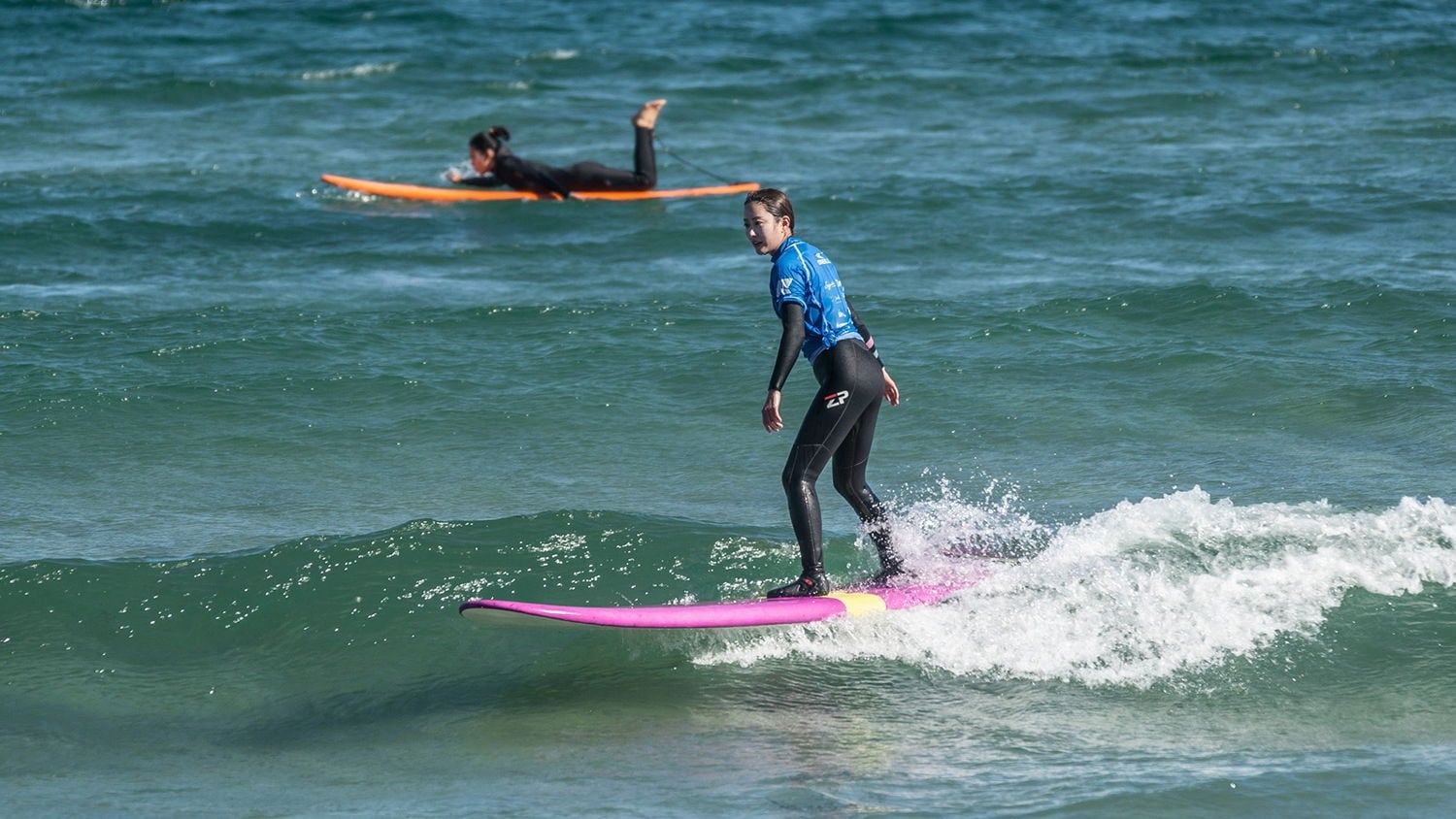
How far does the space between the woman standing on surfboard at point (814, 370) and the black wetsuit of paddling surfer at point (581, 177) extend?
10.7 meters

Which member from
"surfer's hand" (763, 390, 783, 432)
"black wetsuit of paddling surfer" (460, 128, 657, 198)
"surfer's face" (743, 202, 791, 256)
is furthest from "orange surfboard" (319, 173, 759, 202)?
"surfer's hand" (763, 390, 783, 432)

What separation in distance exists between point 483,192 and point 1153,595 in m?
11.8

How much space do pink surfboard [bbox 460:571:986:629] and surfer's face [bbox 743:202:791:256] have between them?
1490mm

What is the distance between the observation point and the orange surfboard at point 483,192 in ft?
57.4

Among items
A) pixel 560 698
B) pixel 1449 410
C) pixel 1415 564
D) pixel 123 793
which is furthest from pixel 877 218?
pixel 123 793

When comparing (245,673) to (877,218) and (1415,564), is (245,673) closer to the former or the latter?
(1415,564)

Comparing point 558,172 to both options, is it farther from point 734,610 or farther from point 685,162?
point 734,610

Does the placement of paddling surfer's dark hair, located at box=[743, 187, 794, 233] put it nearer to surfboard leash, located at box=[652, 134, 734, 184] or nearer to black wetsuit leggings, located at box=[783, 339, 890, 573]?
black wetsuit leggings, located at box=[783, 339, 890, 573]

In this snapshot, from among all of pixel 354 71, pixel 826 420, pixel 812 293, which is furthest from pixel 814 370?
pixel 354 71

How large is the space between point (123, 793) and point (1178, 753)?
3.90 m

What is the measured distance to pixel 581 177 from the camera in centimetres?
1755

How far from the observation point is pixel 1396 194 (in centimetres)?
1566

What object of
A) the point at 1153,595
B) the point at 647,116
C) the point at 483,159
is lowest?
the point at 1153,595

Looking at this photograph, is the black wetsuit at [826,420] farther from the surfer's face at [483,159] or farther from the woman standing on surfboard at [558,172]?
the surfer's face at [483,159]
